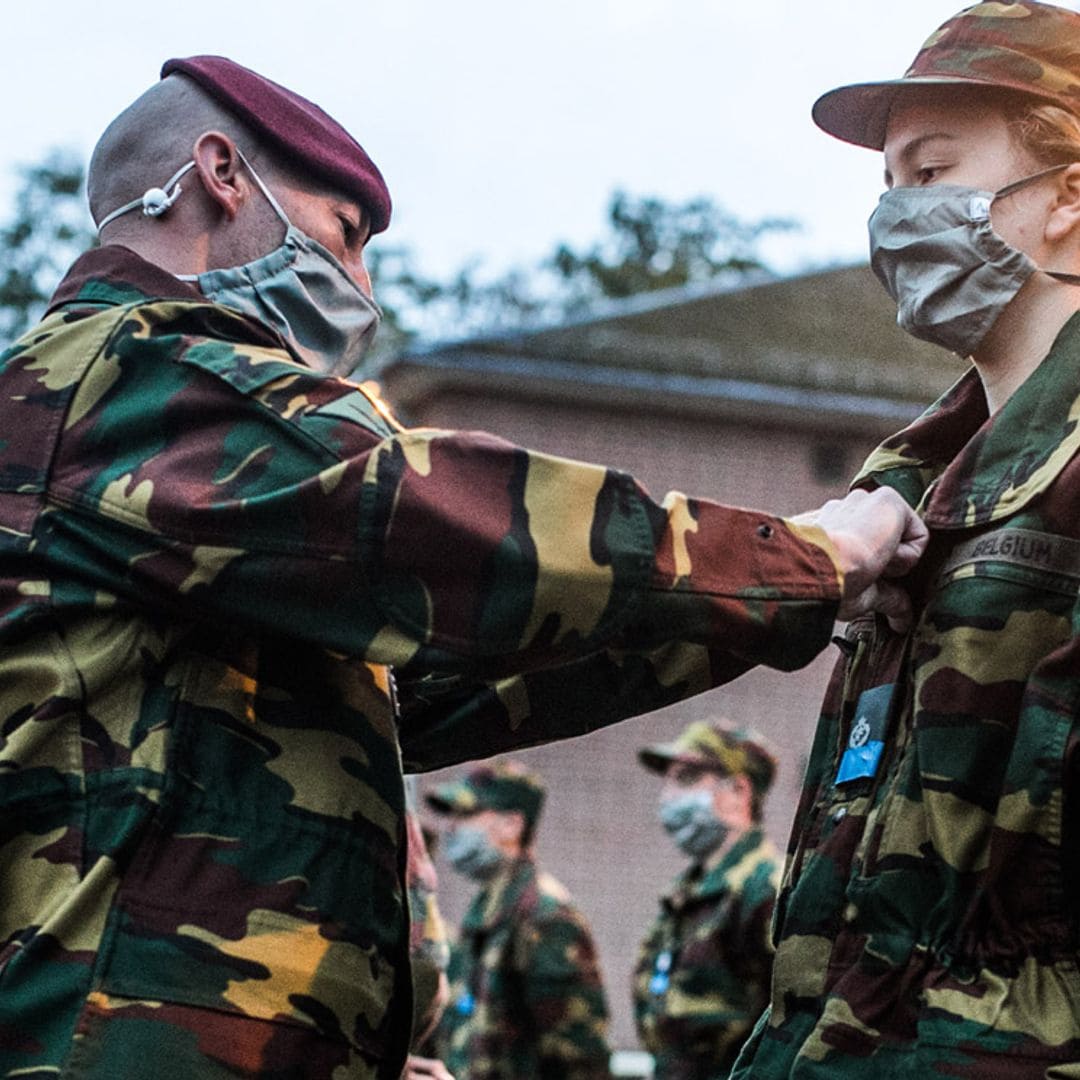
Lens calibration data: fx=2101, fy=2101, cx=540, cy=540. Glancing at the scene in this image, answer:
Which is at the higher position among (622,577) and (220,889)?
(622,577)

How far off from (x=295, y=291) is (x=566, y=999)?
9.56 meters

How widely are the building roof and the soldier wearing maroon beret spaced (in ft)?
62.2

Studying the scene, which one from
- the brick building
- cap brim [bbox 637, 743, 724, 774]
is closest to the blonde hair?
Result: cap brim [bbox 637, 743, 724, 774]

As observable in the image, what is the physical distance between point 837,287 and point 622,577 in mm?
24613

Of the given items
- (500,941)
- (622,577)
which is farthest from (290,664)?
(500,941)

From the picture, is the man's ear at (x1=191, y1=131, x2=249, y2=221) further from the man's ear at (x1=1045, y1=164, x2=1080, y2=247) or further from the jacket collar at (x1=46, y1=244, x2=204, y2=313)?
the man's ear at (x1=1045, y1=164, x2=1080, y2=247)

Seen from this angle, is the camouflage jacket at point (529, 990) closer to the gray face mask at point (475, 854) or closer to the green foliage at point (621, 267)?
the gray face mask at point (475, 854)

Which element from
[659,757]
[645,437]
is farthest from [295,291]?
[645,437]

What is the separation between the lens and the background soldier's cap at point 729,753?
12492 millimetres

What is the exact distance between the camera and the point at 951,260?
→ 394 centimetres

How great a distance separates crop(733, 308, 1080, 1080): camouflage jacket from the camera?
135 inches

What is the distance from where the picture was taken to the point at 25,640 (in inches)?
143

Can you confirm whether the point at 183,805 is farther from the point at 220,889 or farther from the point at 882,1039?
the point at 882,1039

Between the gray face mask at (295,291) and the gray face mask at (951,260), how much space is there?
1083 mm
